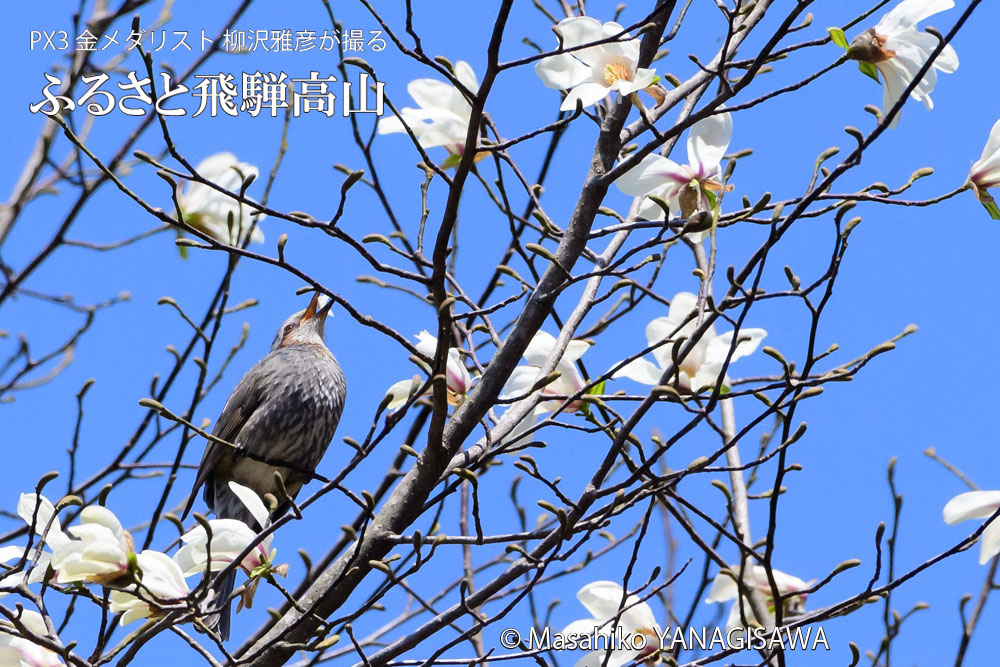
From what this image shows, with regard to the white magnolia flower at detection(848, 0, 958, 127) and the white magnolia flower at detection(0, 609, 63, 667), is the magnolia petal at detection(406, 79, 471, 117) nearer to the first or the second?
the white magnolia flower at detection(848, 0, 958, 127)

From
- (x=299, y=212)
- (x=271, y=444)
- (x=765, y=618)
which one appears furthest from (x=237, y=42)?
(x=765, y=618)

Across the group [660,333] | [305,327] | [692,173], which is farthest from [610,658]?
[305,327]

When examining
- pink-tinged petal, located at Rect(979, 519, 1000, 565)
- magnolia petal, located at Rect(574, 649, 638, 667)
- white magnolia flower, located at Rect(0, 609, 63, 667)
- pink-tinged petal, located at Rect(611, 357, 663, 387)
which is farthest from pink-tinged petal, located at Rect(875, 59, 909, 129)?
white magnolia flower, located at Rect(0, 609, 63, 667)

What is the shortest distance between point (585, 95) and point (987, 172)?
3.22ft

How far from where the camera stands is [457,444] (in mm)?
2592

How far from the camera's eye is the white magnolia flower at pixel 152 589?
7.45 feet

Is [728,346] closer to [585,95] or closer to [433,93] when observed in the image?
[585,95]

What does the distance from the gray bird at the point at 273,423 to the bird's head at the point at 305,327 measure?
0.40 meters

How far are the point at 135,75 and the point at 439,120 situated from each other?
5.42 feet

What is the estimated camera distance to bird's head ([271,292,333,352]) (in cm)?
534

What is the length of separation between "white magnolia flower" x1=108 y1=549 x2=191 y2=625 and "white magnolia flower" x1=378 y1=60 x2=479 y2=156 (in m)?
1.19

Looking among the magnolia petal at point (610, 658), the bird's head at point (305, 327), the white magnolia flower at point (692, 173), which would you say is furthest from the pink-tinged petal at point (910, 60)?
the bird's head at point (305, 327)

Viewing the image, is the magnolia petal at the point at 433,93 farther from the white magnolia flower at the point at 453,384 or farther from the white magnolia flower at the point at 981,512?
the white magnolia flower at the point at 981,512

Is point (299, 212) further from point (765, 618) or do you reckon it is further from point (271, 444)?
point (271, 444)
